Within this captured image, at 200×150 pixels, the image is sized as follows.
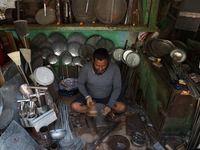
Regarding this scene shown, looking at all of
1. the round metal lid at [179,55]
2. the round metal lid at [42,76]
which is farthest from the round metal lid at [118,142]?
the round metal lid at [179,55]

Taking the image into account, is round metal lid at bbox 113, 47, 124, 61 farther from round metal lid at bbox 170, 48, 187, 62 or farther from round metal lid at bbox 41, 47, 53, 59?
round metal lid at bbox 41, 47, 53, 59

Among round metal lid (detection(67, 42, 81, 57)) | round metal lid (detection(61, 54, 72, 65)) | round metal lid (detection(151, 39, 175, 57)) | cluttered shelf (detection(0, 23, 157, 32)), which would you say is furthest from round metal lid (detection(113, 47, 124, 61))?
round metal lid (detection(61, 54, 72, 65))

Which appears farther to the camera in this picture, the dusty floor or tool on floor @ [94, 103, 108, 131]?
tool on floor @ [94, 103, 108, 131]

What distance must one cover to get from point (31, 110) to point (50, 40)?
1.78 m

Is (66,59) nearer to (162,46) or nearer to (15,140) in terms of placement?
(15,140)

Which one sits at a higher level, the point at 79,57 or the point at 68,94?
the point at 79,57

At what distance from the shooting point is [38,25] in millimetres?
2941

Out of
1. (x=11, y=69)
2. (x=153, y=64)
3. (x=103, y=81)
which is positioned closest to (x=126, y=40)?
(x=153, y=64)

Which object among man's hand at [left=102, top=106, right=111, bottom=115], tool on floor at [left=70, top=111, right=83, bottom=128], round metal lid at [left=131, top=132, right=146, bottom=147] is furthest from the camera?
tool on floor at [left=70, top=111, right=83, bottom=128]

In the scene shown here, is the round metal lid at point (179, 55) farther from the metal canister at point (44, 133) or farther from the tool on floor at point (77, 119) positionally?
the metal canister at point (44, 133)

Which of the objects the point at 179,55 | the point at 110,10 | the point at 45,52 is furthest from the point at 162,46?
the point at 45,52

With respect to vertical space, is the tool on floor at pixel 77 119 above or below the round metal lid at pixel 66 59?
below

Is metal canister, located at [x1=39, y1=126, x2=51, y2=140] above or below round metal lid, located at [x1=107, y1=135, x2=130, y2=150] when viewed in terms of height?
above

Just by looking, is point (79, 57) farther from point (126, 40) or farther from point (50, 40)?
point (126, 40)
